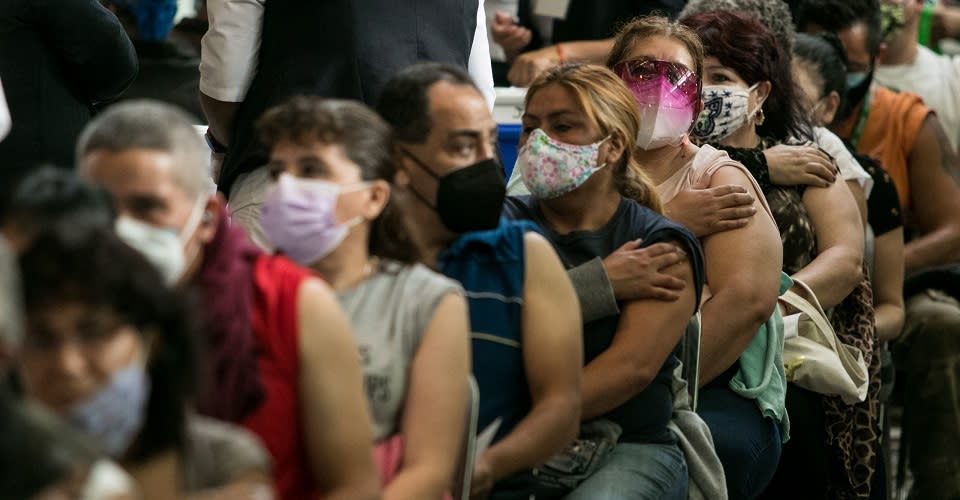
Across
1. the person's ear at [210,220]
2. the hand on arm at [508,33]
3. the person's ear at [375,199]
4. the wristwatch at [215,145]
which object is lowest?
the hand on arm at [508,33]

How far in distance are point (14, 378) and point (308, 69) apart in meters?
1.84

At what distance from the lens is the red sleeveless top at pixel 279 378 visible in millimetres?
2525

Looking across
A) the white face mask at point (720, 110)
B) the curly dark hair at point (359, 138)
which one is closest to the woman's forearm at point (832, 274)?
the white face mask at point (720, 110)

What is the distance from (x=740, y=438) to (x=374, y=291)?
147 centimetres

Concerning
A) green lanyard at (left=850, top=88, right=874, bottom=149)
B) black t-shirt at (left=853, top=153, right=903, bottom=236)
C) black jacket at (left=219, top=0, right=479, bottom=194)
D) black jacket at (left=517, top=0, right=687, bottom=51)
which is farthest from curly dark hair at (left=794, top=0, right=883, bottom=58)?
black jacket at (left=219, top=0, right=479, bottom=194)

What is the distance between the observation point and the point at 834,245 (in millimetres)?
4621

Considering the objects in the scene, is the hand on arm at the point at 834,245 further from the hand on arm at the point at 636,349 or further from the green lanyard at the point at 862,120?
the green lanyard at the point at 862,120

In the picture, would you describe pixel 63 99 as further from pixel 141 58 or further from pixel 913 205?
pixel 913 205

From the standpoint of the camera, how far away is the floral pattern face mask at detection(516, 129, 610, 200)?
3566 mm

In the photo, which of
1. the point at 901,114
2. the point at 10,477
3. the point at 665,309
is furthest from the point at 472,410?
the point at 901,114

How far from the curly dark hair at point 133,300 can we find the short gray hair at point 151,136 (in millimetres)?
314

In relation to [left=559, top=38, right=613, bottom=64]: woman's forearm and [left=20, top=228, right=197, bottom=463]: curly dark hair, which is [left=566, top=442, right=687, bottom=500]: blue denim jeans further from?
[left=559, top=38, right=613, bottom=64]: woman's forearm

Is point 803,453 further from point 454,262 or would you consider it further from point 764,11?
point 454,262

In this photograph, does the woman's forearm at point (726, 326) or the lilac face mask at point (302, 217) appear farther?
the woman's forearm at point (726, 326)
